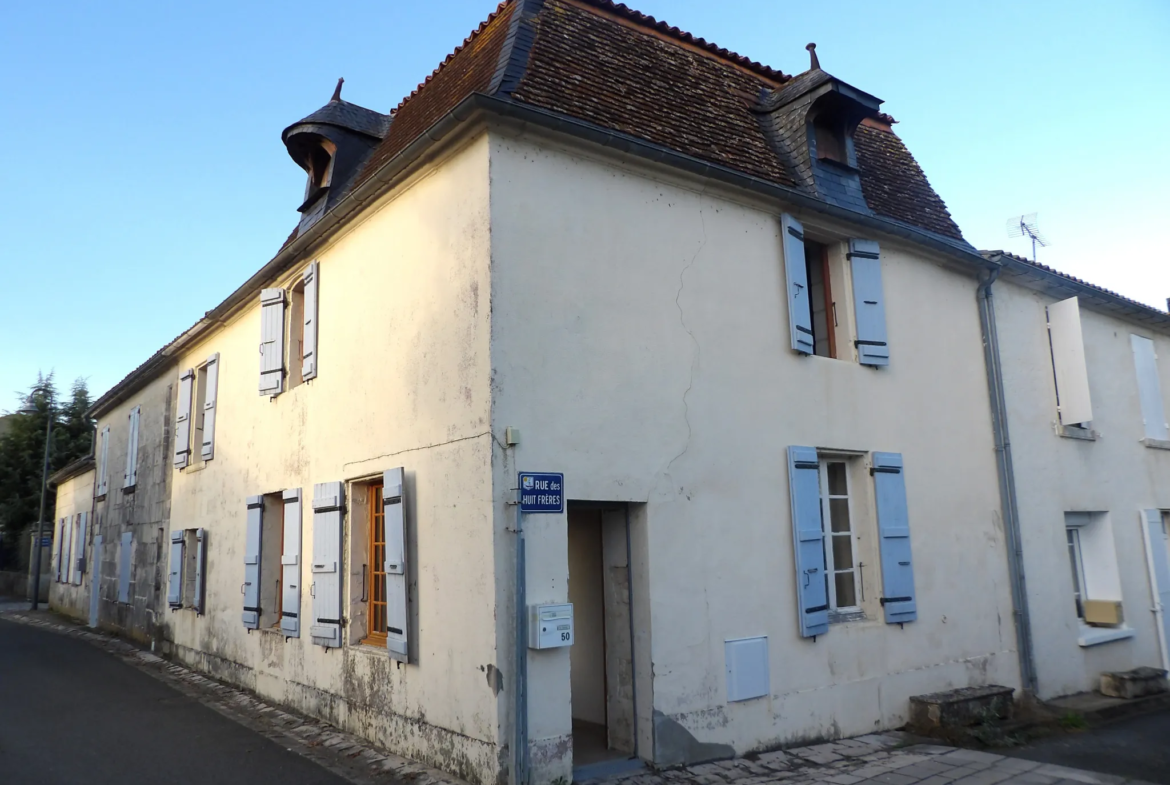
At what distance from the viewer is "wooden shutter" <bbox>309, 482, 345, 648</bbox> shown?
773 cm

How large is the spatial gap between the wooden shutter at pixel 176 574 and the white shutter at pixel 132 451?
12.0 feet

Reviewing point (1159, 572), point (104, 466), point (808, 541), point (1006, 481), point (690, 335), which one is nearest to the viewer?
point (690, 335)

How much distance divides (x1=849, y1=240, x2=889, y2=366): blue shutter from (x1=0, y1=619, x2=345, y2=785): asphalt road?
609 cm

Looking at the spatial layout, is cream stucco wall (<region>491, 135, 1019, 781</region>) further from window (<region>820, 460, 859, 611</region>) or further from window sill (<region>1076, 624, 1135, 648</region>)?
window sill (<region>1076, 624, 1135, 648</region>)

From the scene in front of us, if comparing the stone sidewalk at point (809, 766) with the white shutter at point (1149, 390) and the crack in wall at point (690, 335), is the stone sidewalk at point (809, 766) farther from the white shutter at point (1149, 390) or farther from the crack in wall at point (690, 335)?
the white shutter at point (1149, 390)

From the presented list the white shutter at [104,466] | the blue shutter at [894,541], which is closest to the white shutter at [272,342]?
the blue shutter at [894,541]

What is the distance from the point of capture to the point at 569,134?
6453 millimetres

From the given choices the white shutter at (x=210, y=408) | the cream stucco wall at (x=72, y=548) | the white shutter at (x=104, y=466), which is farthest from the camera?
the cream stucco wall at (x=72, y=548)

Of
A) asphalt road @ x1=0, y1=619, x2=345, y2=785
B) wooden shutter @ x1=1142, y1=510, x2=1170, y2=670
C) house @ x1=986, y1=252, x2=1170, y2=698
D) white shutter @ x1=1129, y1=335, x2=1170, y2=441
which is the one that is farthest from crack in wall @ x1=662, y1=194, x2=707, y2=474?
white shutter @ x1=1129, y1=335, x2=1170, y2=441

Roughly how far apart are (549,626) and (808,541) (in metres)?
2.75

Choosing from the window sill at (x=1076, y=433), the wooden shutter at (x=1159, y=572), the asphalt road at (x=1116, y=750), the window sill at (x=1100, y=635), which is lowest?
the asphalt road at (x=1116, y=750)

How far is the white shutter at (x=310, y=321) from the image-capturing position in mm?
8664

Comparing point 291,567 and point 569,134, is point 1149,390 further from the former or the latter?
point 291,567

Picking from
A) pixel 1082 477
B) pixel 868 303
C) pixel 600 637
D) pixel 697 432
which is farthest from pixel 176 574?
pixel 1082 477
